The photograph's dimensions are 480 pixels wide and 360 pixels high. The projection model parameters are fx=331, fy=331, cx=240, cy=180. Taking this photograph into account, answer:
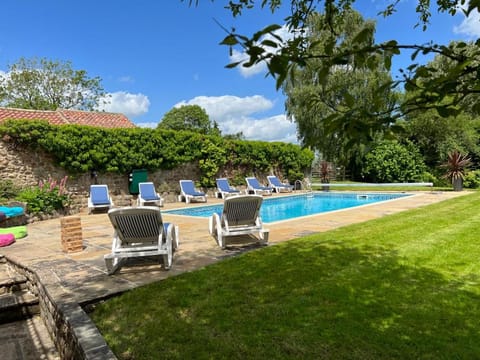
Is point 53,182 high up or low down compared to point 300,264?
up

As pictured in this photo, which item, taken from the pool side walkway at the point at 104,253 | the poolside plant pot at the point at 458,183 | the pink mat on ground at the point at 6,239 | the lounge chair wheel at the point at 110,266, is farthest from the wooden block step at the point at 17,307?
the poolside plant pot at the point at 458,183

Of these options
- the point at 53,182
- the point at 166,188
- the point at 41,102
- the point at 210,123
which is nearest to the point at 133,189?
the point at 166,188

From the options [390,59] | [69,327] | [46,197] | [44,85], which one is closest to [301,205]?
[46,197]

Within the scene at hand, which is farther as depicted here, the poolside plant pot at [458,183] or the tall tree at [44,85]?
the tall tree at [44,85]

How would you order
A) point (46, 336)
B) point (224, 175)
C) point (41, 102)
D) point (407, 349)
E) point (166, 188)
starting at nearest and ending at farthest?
point (407, 349), point (46, 336), point (166, 188), point (224, 175), point (41, 102)

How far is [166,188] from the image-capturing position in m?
16.7

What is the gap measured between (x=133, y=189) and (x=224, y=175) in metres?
5.82

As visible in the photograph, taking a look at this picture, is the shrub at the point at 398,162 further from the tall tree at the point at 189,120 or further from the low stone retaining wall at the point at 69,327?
the tall tree at the point at 189,120

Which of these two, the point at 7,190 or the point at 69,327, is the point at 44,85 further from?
the point at 69,327

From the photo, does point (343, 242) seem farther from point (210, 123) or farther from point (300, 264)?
point (210, 123)

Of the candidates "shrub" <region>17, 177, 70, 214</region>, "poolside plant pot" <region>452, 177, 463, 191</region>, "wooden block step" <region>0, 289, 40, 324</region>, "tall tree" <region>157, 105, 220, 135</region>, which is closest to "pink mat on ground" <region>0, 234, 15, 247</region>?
"wooden block step" <region>0, 289, 40, 324</region>

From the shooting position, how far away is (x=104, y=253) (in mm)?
5965

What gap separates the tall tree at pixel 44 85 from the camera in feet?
106

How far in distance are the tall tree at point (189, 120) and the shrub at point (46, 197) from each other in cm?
4142
